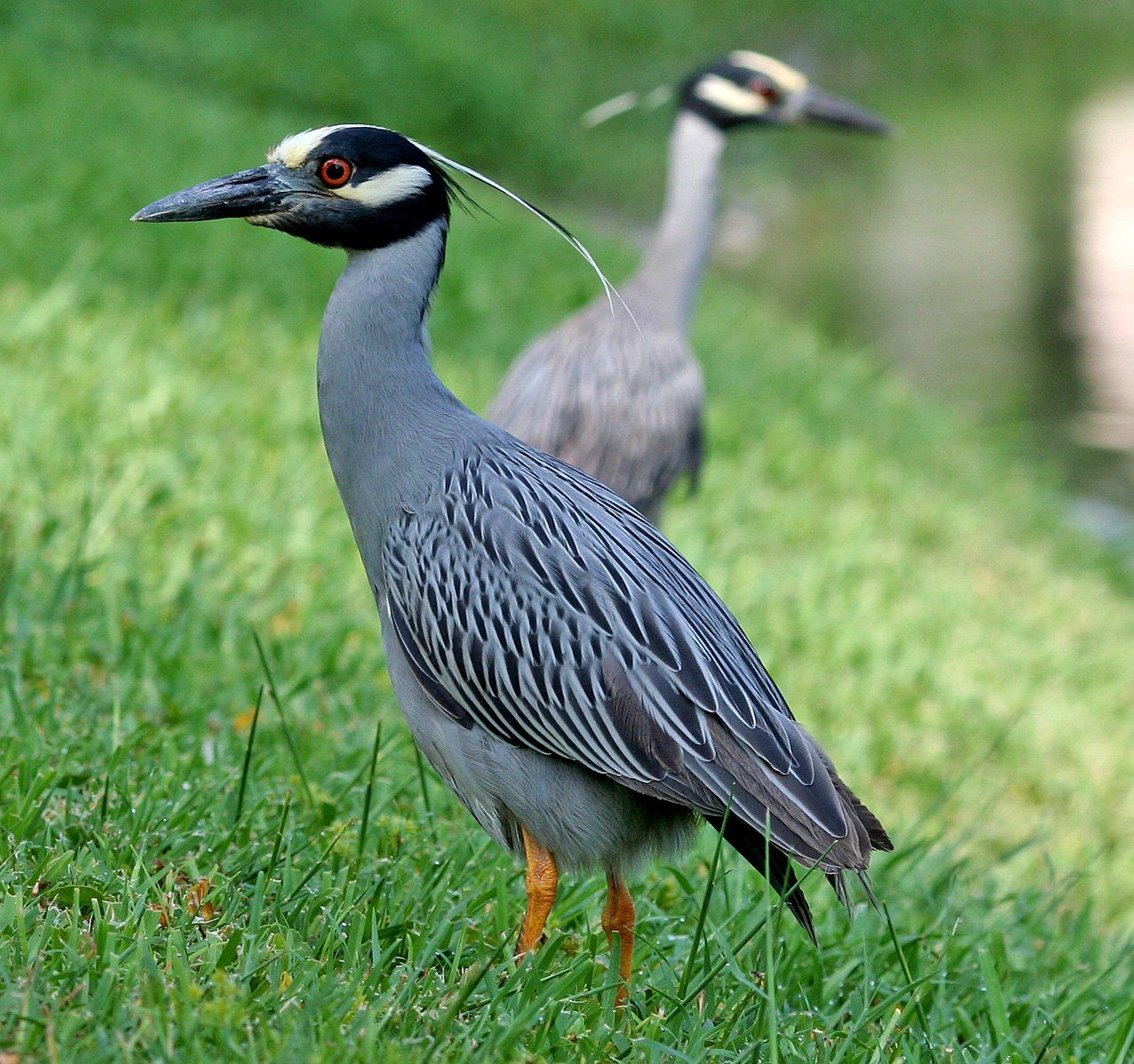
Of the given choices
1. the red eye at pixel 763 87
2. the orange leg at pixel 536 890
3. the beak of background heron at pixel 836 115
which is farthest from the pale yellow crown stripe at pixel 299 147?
the beak of background heron at pixel 836 115

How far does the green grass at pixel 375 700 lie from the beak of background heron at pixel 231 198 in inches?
43.0

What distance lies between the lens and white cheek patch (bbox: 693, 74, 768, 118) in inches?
271

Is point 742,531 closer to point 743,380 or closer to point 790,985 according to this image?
point 743,380

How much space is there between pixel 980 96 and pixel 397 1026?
86.1 ft

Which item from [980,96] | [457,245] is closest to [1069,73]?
[980,96]

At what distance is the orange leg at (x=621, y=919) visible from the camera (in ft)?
10.1

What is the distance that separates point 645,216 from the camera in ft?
59.5

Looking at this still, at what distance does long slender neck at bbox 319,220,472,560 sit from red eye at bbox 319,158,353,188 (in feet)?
0.59

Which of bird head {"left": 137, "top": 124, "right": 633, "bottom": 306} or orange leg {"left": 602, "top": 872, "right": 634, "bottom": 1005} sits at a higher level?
bird head {"left": 137, "top": 124, "right": 633, "bottom": 306}

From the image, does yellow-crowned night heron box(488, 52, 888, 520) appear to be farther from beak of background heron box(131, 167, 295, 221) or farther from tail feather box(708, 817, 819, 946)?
tail feather box(708, 817, 819, 946)

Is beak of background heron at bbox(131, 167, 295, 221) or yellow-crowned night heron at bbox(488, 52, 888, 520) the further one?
yellow-crowned night heron at bbox(488, 52, 888, 520)

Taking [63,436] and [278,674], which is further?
[63,436]

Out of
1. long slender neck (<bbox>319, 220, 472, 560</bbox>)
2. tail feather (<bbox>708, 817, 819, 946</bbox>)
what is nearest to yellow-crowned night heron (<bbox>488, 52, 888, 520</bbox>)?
long slender neck (<bbox>319, 220, 472, 560</bbox>)

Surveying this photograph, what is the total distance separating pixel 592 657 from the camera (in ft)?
10.4
